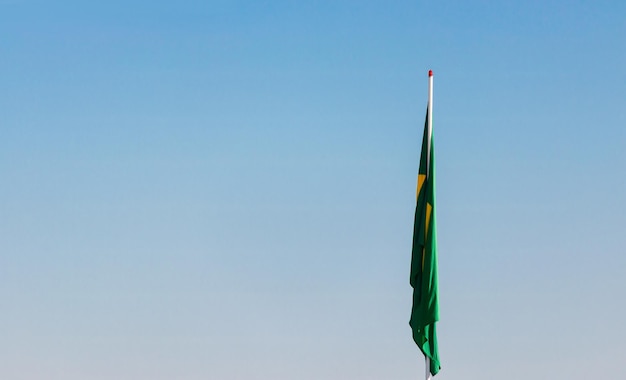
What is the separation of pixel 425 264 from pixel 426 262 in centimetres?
6

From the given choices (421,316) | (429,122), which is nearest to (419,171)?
(429,122)

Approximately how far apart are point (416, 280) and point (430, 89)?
4861 mm

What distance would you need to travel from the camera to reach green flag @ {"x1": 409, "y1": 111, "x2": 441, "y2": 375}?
3741 cm

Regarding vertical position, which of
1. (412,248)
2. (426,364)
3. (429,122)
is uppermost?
(429,122)

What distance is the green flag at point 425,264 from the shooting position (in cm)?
3741

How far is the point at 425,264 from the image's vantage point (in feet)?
123

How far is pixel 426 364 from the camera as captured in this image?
123 ft

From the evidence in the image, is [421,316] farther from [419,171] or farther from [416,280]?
[419,171]

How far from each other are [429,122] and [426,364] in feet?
20.1

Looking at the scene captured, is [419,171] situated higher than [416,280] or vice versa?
[419,171]

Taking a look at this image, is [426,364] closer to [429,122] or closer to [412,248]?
[412,248]

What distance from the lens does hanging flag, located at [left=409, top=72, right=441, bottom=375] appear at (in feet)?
123

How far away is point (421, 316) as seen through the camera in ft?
123

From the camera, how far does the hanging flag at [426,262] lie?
1473 inches
